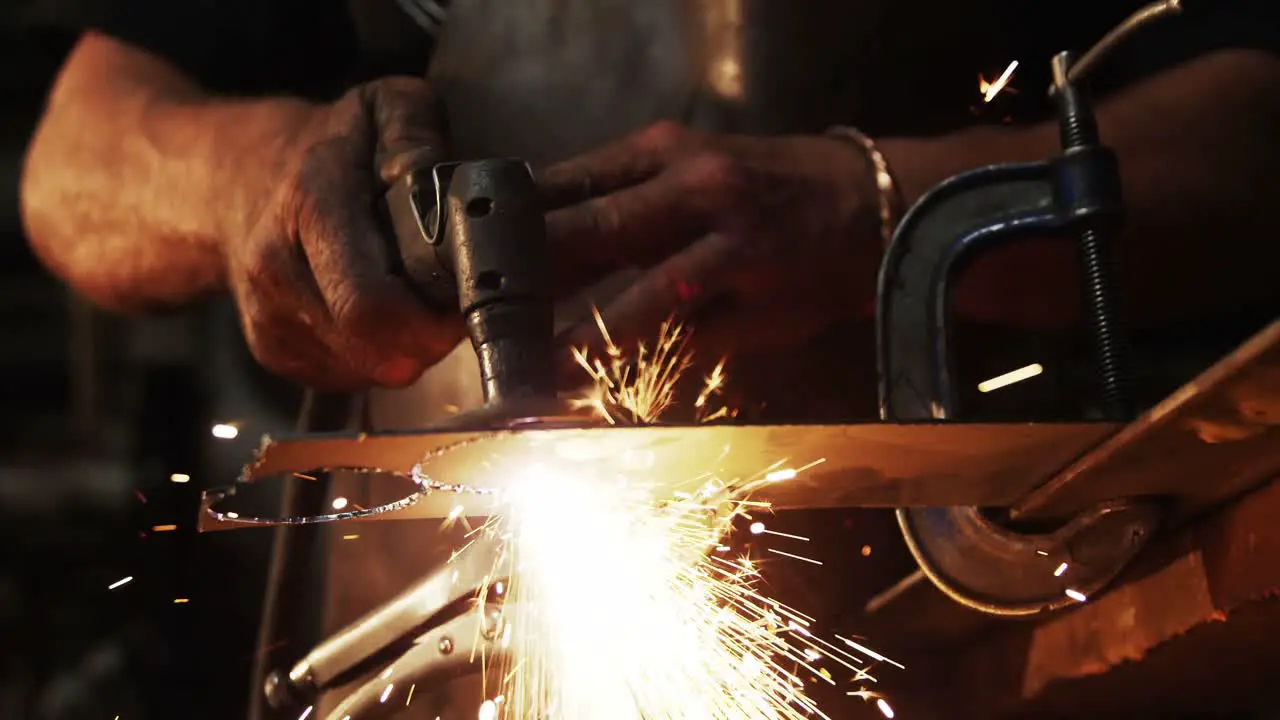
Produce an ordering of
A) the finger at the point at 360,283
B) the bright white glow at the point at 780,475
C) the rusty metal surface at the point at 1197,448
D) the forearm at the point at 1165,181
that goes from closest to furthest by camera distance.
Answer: the rusty metal surface at the point at 1197,448, the bright white glow at the point at 780,475, the finger at the point at 360,283, the forearm at the point at 1165,181

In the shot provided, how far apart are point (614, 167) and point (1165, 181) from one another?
1.32ft

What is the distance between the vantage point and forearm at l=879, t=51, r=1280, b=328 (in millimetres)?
834

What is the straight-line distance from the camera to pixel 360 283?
0.69 metres

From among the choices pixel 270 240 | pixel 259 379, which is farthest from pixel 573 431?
pixel 259 379

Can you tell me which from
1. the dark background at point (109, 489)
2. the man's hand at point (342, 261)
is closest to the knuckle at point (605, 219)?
the man's hand at point (342, 261)

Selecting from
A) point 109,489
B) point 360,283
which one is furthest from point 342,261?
point 109,489

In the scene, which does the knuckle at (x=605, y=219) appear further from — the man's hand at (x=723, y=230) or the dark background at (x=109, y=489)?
the dark background at (x=109, y=489)

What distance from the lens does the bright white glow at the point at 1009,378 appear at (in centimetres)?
93

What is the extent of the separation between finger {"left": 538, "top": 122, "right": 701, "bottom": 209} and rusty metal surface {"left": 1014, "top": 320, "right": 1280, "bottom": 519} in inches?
12.5

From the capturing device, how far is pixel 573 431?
48 cm

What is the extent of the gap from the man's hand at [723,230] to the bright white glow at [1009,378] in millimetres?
180

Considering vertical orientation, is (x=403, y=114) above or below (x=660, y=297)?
above

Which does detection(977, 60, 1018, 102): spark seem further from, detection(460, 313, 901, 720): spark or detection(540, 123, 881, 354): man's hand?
detection(460, 313, 901, 720): spark

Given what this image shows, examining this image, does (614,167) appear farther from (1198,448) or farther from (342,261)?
(1198,448)
